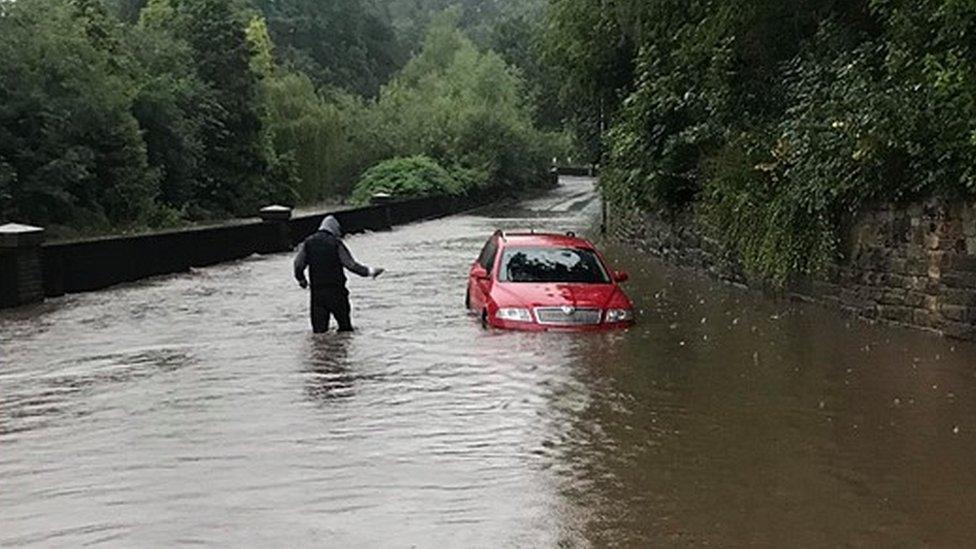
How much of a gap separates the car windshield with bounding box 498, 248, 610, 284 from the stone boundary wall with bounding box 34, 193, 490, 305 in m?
8.39

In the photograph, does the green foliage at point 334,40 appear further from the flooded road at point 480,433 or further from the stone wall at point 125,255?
the flooded road at point 480,433

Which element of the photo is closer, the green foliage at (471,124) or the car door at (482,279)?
the car door at (482,279)

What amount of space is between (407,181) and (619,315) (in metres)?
47.6

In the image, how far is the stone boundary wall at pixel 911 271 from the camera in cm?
1473

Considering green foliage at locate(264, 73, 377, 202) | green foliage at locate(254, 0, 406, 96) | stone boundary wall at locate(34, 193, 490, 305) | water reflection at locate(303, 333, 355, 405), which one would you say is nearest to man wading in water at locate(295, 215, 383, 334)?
water reflection at locate(303, 333, 355, 405)

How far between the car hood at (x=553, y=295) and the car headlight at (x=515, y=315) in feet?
0.22

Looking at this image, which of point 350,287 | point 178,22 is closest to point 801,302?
point 350,287

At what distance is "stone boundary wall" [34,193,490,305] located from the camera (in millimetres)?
21625

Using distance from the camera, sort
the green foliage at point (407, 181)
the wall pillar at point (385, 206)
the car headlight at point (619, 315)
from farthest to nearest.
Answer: the green foliage at point (407, 181) < the wall pillar at point (385, 206) < the car headlight at point (619, 315)

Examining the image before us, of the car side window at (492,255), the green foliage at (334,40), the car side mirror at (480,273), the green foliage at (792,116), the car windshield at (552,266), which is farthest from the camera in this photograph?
the green foliage at (334,40)

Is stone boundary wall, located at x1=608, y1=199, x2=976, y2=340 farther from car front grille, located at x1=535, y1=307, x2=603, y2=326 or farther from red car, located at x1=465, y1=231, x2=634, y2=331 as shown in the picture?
car front grille, located at x1=535, y1=307, x2=603, y2=326

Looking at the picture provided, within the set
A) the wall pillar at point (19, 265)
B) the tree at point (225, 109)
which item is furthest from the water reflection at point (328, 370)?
the tree at point (225, 109)

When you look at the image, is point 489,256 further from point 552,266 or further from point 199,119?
point 199,119

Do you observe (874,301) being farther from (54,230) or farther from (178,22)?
(178,22)
